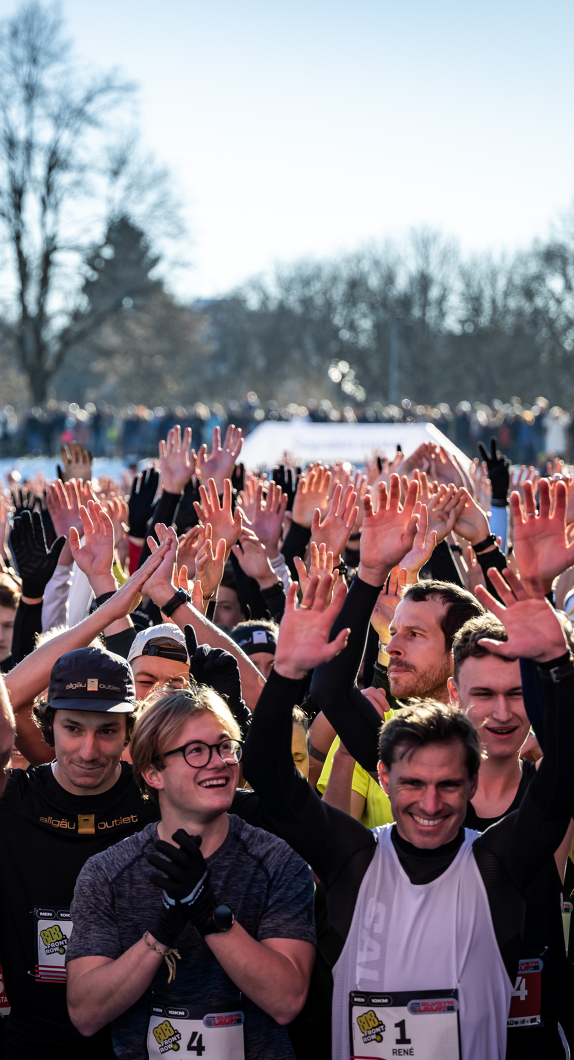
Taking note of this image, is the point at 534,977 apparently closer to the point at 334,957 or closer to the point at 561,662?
the point at 334,957

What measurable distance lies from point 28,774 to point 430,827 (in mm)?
1354

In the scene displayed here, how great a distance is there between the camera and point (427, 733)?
2621 millimetres

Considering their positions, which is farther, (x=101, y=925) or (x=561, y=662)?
(x=101, y=925)

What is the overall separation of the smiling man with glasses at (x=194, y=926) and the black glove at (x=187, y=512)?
12.3 feet

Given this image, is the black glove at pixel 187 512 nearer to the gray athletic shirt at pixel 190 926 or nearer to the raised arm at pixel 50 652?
the raised arm at pixel 50 652

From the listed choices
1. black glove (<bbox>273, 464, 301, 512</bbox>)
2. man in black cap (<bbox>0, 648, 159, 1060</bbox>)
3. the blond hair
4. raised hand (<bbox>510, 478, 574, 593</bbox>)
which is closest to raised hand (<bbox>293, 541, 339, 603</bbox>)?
the blond hair

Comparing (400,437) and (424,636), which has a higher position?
(400,437)

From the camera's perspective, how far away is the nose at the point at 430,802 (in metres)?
2.55

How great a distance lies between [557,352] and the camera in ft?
142

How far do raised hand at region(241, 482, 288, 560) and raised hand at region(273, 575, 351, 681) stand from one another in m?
3.34

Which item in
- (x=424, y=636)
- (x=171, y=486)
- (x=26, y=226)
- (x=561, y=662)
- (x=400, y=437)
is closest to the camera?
(x=561, y=662)

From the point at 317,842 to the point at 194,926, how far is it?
0.35 meters

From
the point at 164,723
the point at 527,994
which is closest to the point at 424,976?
the point at 527,994

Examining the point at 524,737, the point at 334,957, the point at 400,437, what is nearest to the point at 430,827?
the point at 334,957
